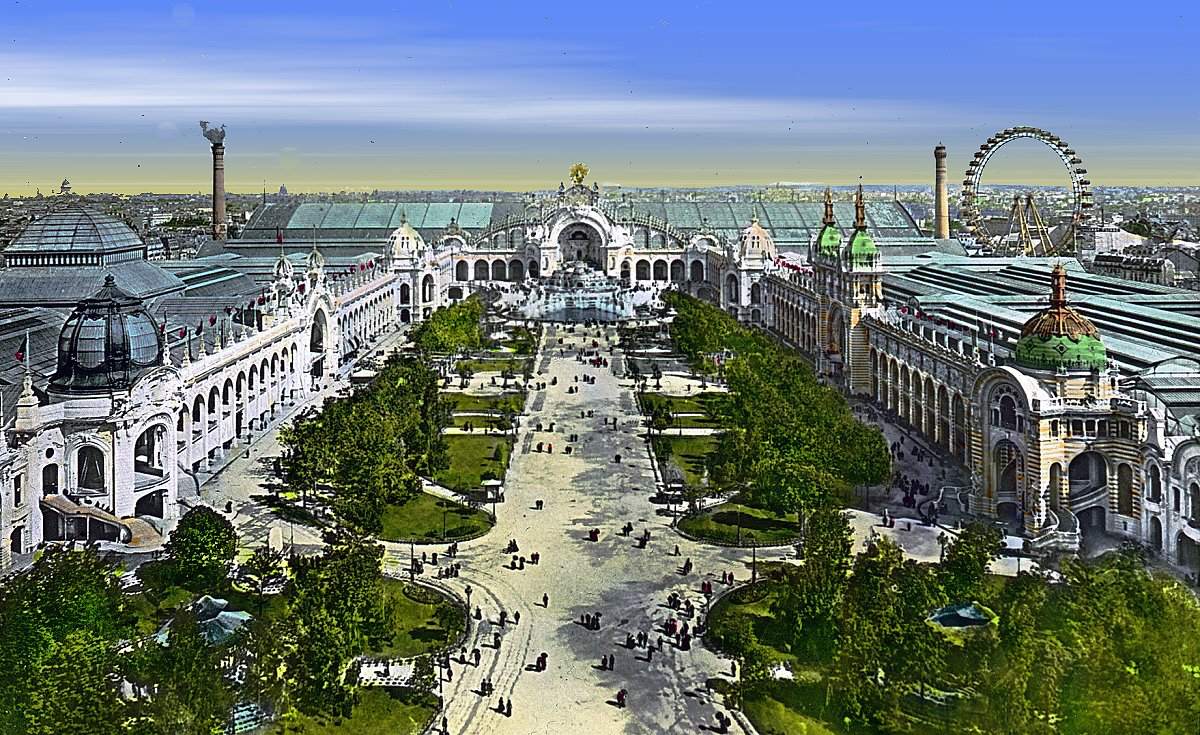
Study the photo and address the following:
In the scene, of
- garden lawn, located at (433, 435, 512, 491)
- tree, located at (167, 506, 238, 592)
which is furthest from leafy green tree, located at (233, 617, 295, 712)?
garden lawn, located at (433, 435, 512, 491)

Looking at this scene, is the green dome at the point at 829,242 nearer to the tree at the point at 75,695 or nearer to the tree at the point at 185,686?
the tree at the point at 185,686

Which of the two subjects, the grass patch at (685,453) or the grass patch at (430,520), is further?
the grass patch at (685,453)

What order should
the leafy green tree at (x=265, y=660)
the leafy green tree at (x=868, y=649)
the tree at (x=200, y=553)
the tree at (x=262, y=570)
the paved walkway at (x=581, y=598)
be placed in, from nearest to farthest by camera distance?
the leafy green tree at (x=265, y=660) < the leafy green tree at (x=868, y=649) < the paved walkway at (x=581, y=598) < the tree at (x=262, y=570) < the tree at (x=200, y=553)

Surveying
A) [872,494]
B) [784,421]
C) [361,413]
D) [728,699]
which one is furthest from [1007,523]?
[361,413]

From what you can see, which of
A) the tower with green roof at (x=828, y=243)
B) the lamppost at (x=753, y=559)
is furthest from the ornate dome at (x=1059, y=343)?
the tower with green roof at (x=828, y=243)

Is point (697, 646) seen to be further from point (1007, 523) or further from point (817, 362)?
point (817, 362)

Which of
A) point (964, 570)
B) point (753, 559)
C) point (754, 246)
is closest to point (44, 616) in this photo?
point (753, 559)
